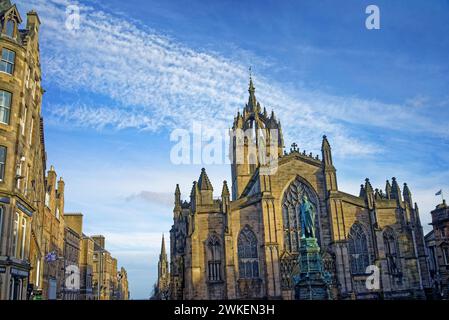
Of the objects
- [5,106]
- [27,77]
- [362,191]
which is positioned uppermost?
[27,77]

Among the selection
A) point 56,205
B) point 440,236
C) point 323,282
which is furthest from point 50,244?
point 440,236

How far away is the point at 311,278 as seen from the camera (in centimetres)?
1992

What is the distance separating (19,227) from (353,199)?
2998 centimetres

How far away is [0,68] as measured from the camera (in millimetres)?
21188

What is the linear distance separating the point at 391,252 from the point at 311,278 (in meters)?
22.0

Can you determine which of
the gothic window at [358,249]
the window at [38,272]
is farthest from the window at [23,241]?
the gothic window at [358,249]

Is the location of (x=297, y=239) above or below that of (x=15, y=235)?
Result: above

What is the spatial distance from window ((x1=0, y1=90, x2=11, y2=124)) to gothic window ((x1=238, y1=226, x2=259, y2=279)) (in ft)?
77.6

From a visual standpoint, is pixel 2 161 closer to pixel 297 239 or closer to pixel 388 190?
pixel 297 239

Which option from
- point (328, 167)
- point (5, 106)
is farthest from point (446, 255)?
point (5, 106)
